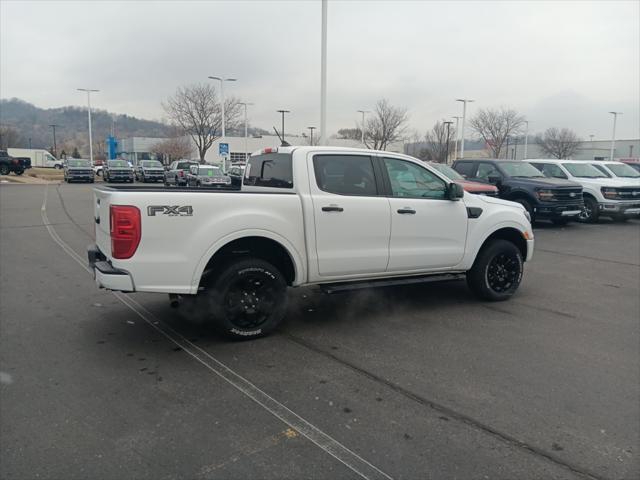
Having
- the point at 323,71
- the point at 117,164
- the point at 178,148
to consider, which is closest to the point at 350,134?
the point at 178,148

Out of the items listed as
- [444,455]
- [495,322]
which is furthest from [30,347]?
[495,322]

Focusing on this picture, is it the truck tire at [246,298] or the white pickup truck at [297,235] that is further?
the truck tire at [246,298]

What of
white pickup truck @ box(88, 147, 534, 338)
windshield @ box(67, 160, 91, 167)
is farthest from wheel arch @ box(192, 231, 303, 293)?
windshield @ box(67, 160, 91, 167)

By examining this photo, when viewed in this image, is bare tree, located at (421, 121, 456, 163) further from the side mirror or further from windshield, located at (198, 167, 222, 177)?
the side mirror

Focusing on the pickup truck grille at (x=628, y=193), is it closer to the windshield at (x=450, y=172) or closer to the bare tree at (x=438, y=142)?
the windshield at (x=450, y=172)

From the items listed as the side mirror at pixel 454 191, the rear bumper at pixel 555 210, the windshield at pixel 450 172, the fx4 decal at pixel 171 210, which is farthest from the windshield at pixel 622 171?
the fx4 decal at pixel 171 210

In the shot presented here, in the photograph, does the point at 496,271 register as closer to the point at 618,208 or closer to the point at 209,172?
the point at 618,208

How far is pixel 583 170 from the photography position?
57.2 feet

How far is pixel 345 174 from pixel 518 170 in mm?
11474

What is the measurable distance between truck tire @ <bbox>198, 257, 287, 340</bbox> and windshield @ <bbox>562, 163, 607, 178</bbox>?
49.9ft

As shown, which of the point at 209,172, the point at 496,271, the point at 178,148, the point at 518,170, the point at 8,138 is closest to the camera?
the point at 496,271

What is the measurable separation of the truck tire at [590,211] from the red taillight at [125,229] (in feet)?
49.5

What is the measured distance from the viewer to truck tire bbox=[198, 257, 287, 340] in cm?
487

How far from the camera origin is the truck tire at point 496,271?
21.5 ft
